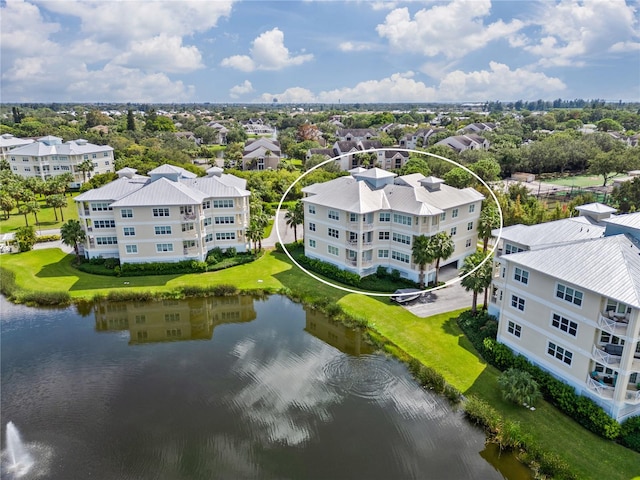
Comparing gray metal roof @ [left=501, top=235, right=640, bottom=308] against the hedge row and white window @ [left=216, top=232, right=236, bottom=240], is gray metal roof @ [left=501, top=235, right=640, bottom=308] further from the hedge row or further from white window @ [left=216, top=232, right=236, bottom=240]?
white window @ [left=216, top=232, right=236, bottom=240]

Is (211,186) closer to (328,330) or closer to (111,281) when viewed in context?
(111,281)

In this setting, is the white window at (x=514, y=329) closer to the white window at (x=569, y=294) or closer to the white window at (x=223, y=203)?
the white window at (x=569, y=294)

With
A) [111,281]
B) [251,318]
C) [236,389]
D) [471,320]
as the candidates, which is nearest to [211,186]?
[111,281]

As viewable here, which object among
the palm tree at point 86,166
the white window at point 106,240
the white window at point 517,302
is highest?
the palm tree at point 86,166

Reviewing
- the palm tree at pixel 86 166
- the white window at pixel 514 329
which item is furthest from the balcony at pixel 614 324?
the palm tree at pixel 86 166

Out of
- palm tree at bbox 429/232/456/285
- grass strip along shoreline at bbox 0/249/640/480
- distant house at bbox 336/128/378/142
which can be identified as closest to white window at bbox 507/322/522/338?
grass strip along shoreline at bbox 0/249/640/480

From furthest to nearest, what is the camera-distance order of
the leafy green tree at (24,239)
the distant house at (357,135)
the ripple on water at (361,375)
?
the distant house at (357,135) → the leafy green tree at (24,239) → the ripple on water at (361,375)
